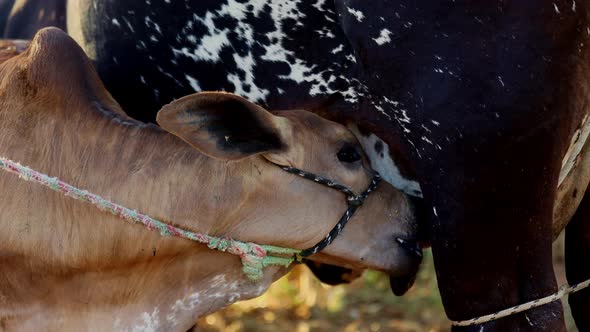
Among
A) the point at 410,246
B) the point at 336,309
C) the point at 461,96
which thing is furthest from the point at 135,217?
the point at 336,309

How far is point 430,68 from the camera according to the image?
102 inches

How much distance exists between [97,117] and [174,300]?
0.69 meters

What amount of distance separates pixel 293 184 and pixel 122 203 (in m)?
0.58

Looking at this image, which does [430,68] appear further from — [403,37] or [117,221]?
[117,221]

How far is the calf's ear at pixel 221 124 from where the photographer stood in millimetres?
2822

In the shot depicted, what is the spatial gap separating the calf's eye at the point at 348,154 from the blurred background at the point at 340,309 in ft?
10.6

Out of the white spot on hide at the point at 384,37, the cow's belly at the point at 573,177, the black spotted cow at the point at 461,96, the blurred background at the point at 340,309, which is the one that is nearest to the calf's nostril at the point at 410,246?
the black spotted cow at the point at 461,96

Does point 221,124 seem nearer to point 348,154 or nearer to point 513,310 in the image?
point 348,154

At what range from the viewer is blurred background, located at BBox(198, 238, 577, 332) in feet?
21.1

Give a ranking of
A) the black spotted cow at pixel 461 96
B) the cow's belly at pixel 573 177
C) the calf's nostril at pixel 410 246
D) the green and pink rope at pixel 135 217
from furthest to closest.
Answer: the calf's nostril at pixel 410 246, the green and pink rope at pixel 135 217, the cow's belly at pixel 573 177, the black spotted cow at pixel 461 96

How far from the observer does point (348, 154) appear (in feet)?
10.9

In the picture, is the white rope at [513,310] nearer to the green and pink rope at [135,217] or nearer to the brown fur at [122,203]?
the brown fur at [122,203]

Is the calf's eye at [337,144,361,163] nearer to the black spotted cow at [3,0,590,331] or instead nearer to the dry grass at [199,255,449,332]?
the black spotted cow at [3,0,590,331]

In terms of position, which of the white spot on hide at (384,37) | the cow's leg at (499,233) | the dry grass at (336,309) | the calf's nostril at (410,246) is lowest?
the dry grass at (336,309)
